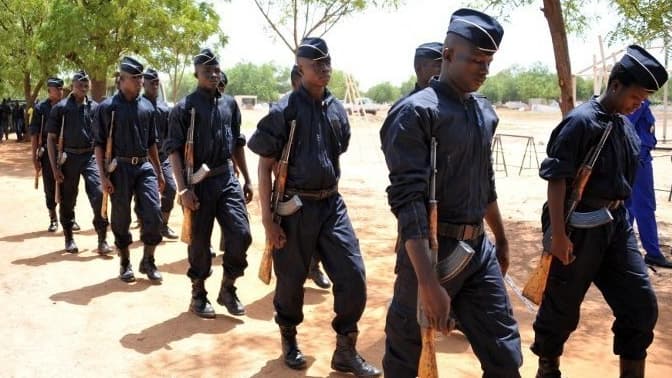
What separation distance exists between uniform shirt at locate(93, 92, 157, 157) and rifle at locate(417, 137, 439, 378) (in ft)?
14.8

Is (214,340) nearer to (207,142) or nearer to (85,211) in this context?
(207,142)

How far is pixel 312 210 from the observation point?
4.20 metres

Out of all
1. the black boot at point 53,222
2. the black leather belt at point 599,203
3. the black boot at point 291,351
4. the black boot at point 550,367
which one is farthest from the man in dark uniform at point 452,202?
the black boot at point 53,222

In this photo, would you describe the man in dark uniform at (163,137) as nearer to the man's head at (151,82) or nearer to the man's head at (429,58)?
the man's head at (151,82)

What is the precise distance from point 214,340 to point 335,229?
146 cm

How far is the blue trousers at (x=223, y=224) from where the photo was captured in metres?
5.32

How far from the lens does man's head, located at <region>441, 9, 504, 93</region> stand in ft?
8.96

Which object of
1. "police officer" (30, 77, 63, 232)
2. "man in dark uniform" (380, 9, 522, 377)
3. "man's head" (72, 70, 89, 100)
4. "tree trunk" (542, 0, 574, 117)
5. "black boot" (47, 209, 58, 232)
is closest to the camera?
"man in dark uniform" (380, 9, 522, 377)

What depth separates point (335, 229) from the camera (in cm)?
421

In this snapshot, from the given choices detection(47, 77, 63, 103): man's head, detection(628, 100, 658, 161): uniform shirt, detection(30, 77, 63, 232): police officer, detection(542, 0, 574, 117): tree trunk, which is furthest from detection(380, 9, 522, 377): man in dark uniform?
detection(30, 77, 63, 232): police officer

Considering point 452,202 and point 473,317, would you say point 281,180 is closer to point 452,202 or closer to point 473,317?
point 452,202

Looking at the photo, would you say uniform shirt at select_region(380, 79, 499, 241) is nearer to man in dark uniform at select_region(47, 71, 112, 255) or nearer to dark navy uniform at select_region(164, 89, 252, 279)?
dark navy uniform at select_region(164, 89, 252, 279)

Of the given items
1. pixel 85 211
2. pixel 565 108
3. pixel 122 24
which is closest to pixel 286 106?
pixel 565 108

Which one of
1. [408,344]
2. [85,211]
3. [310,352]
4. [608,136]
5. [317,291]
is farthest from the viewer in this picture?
[85,211]
